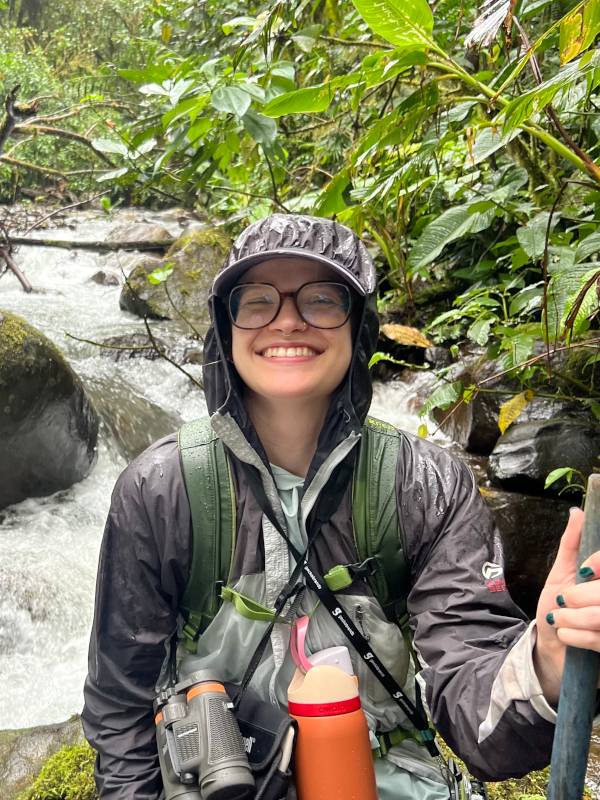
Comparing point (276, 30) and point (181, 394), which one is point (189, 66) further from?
point (181, 394)

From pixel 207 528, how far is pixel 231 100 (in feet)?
5.14

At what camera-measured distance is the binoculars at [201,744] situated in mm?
1468

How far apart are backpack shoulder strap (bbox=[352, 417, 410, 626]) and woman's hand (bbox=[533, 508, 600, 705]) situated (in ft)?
1.66

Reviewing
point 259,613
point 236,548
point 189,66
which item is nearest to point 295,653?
→ point 259,613

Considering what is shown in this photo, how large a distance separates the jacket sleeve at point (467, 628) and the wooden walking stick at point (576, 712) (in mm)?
134

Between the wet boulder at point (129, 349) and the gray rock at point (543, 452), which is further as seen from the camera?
the wet boulder at point (129, 349)

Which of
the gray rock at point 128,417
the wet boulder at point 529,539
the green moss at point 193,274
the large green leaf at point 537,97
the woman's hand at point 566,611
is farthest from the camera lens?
the green moss at point 193,274

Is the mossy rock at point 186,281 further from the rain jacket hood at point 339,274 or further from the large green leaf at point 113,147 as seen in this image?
the rain jacket hood at point 339,274

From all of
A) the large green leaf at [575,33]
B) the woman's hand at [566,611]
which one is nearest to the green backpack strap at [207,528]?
the woman's hand at [566,611]

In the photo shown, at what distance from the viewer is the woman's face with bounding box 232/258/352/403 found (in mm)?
1692

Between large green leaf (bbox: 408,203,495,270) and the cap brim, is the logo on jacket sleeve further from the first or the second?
large green leaf (bbox: 408,203,495,270)

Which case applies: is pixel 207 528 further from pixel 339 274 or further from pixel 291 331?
pixel 339 274

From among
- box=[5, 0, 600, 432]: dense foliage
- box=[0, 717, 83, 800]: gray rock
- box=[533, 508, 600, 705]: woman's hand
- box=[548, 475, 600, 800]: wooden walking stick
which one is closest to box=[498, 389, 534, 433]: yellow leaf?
box=[5, 0, 600, 432]: dense foliage

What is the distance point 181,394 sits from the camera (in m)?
7.23
